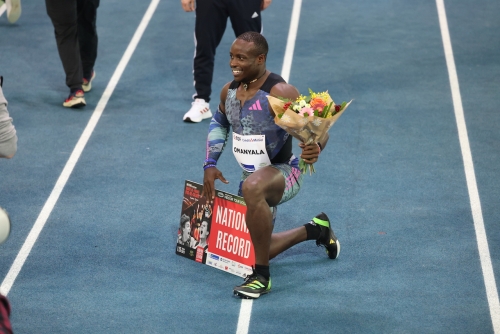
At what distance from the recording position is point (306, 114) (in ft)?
15.5

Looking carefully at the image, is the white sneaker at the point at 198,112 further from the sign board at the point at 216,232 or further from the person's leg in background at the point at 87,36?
the sign board at the point at 216,232

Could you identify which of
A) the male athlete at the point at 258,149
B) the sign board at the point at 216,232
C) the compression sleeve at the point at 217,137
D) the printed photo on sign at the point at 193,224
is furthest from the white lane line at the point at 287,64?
the compression sleeve at the point at 217,137

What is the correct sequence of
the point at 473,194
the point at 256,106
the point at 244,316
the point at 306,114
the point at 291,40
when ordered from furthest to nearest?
the point at 291,40 < the point at 473,194 < the point at 256,106 < the point at 244,316 < the point at 306,114

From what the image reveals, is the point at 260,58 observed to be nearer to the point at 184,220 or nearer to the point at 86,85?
the point at 184,220

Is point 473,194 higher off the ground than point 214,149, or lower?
lower

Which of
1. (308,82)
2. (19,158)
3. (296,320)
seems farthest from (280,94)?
(308,82)

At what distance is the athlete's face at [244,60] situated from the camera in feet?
16.8

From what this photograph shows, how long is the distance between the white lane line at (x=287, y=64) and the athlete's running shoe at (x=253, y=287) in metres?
0.05

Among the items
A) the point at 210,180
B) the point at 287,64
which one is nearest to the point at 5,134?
the point at 210,180

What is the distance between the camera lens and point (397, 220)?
6.15 m

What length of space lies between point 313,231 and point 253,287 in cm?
73

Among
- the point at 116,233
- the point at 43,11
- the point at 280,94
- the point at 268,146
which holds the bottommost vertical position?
the point at 43,11

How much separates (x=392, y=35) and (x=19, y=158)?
18.2 ft

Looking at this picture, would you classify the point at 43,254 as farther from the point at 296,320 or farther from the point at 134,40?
the point at 134,40
